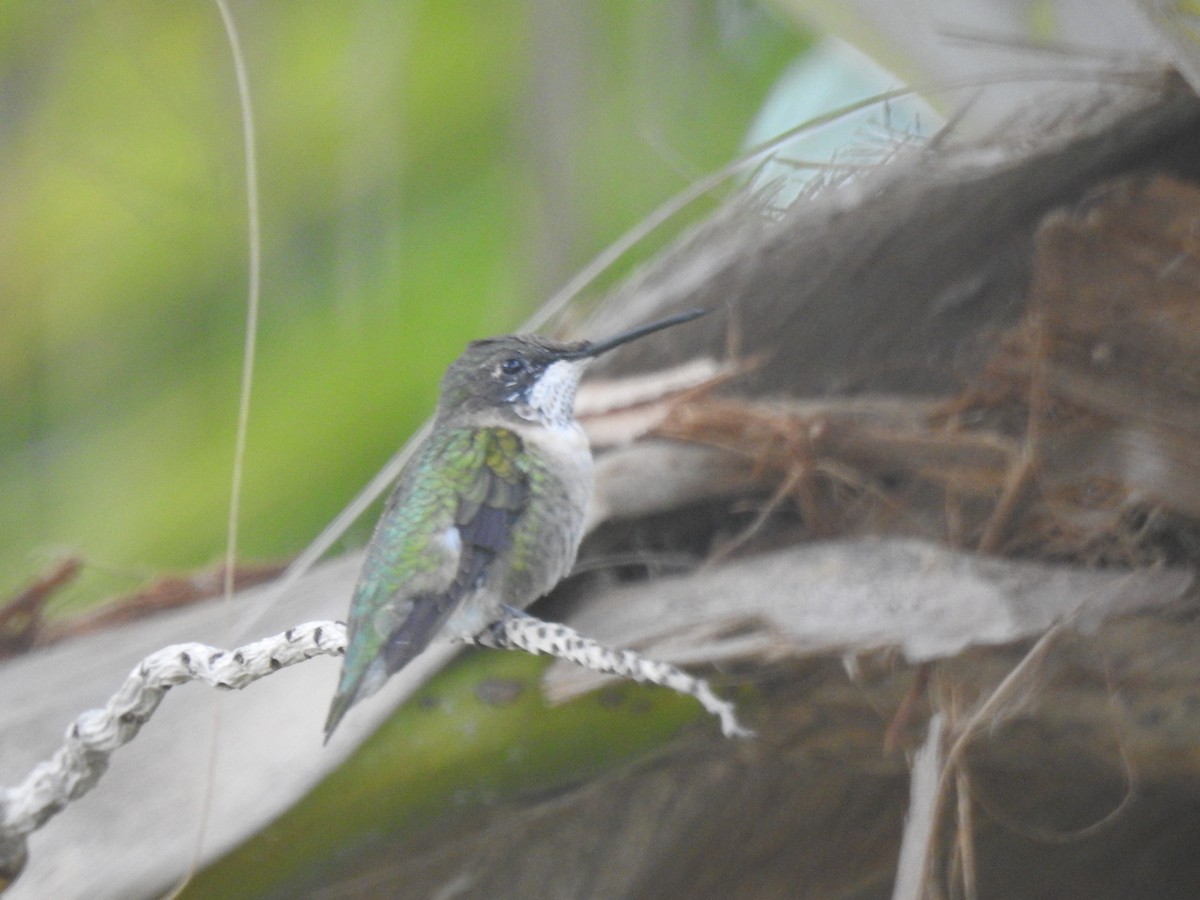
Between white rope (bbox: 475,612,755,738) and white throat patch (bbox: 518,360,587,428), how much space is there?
0.14 m

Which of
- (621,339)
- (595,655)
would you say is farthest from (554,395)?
(595,655)

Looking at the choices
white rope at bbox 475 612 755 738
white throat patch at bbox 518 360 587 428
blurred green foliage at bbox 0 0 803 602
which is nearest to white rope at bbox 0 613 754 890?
white rope at bbox 475 612 755 738

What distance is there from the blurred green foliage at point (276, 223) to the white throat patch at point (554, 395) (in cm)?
34

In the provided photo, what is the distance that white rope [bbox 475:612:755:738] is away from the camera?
51 centimetres

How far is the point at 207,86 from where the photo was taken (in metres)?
1.13

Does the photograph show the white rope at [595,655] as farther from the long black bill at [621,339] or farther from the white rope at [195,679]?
the long black bill at [621,339]

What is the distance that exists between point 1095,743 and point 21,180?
1101 millimetres

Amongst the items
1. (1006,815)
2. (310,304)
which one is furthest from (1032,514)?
(310,304)

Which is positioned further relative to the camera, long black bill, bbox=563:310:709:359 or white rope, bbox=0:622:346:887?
long black bill, bbox=563:310:709:359

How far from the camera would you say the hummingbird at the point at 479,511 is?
677mm

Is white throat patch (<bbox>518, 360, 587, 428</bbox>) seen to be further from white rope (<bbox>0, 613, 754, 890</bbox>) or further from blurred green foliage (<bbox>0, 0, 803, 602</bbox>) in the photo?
blurred green foliage (<bbox>0, 0, 803, 602</bbox>)

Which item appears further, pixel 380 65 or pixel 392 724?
pixel 380 65

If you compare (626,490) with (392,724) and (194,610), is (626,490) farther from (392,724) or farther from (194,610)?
(194,610)

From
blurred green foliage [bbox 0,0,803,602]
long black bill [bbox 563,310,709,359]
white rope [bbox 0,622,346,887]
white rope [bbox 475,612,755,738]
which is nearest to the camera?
white rope [bbox 475,612,755,738]
